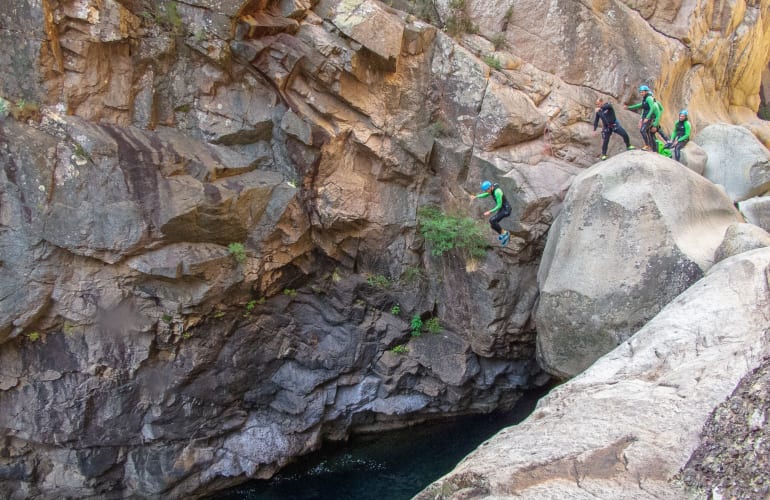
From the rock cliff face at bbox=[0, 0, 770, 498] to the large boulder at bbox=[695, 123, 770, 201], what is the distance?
1699mm

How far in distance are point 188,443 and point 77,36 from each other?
777cm

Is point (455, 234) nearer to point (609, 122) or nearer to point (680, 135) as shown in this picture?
point (609, 122)

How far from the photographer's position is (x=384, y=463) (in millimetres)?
11641

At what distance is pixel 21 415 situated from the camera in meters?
9.67

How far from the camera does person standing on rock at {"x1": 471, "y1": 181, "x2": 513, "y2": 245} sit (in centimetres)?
970

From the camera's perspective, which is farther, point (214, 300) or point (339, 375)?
point (339, 375)

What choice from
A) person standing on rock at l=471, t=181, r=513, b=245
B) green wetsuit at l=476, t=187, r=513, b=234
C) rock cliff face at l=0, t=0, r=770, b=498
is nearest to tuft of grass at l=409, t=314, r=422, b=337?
rock cliff face at l=0, t=0, r=770, b=498

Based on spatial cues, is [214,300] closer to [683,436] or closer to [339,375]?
[339,375]

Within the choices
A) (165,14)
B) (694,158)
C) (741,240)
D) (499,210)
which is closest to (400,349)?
(499,210)

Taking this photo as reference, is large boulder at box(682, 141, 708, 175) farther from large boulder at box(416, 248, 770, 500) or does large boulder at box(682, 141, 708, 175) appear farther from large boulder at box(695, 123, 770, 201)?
large boulder at box(416, 248, 770, 500)

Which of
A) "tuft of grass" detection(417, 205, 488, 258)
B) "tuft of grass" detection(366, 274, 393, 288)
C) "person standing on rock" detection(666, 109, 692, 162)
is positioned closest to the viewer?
"tuft of grass" detection(417, 205, 488, 258)

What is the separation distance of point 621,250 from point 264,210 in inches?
252

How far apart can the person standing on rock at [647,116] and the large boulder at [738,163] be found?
88.9 inches

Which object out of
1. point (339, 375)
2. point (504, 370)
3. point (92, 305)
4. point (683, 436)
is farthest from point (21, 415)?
point (683, 436)
